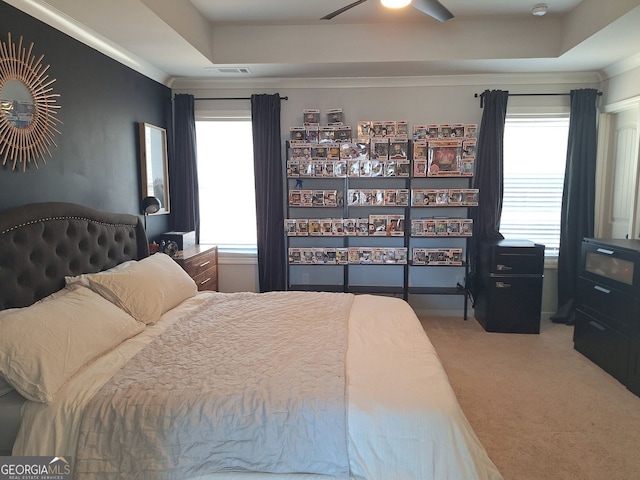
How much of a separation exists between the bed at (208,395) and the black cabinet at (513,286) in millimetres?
2042

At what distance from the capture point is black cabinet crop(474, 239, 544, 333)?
3.85 metres

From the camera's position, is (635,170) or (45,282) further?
(635,170)

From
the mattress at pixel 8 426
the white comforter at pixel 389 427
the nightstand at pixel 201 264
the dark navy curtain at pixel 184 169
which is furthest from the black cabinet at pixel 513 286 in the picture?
the mattress at pixel 8 426

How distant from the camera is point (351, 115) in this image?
14.2ft

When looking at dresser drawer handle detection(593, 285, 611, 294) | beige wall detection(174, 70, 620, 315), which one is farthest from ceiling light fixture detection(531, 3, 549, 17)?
dresser drawer handle detection(593, 285, 611, 294)

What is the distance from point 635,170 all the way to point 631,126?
0.51 meters

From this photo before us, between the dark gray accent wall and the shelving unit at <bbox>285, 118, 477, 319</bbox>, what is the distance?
1.51 m

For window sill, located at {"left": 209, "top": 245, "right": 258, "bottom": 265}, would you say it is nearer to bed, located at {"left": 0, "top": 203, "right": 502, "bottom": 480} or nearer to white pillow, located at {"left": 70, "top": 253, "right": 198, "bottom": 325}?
white pillow, located at {"left": 70, "top": 253, "right": 198, "bottom": 325}

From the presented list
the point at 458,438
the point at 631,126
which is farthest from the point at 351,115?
the point at 458,438

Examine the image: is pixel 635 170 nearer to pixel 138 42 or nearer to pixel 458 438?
pixel 458 438

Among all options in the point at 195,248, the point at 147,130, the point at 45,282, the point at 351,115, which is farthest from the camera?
the point at 351,115

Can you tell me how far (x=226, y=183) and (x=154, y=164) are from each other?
0.84 metres

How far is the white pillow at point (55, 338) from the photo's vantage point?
159cm

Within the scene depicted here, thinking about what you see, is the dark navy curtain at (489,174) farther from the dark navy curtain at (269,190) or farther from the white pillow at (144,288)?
the white pillow at (144,288)
